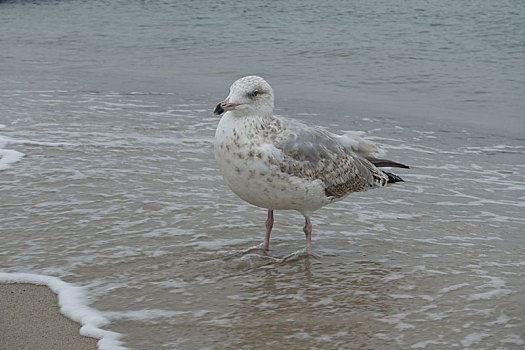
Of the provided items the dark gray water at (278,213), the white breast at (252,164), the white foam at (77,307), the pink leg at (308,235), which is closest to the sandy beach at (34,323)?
the white foam at (77,307)

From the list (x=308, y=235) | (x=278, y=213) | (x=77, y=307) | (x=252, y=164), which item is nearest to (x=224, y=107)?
(x=252, y=164)

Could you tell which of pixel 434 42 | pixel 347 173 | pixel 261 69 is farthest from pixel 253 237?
pixel 434 42

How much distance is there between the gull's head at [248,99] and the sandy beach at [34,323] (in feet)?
5.04

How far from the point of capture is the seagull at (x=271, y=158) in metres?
4.86

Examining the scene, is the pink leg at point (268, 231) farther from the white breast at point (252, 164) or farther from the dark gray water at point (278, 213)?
the white breast at point (252, 164)

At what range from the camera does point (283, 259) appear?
5336 millimetres

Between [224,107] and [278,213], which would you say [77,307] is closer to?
[224,107]

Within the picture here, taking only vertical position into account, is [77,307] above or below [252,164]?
below

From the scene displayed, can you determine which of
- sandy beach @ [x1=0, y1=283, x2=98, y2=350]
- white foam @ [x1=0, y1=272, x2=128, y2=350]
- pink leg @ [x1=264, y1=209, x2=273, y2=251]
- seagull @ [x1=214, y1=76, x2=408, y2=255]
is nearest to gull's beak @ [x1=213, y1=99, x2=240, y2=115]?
seagull @ [x1=214, y1=76, x2=408, y2=255]

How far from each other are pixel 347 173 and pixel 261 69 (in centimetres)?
1046

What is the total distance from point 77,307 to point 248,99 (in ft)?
5.39

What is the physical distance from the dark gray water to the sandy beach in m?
0.22

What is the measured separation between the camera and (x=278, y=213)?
248 inches

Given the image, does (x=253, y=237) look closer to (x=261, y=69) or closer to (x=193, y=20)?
(x=261, y=69)
